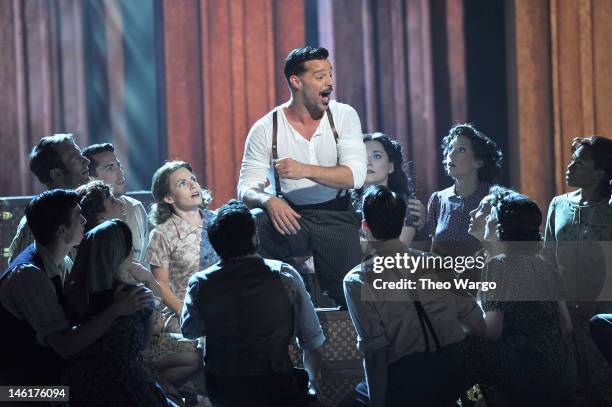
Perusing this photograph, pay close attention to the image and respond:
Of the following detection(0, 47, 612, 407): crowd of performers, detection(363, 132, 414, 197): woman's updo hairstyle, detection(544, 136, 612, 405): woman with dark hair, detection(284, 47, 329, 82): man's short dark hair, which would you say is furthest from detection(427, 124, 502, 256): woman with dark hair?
detection(284, 47, 329, 82): man's short dark hair

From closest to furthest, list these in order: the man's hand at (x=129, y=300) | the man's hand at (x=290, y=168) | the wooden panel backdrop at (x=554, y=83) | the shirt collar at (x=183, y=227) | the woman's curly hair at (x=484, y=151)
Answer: the man's hand at (x=129, y=300), the man's hand at (x=290, y=168), the shirt collar at (x=183, y=227), the woman's curly hair at (x=484, y=151), the wooden panel backdrop at (x=554, y=83)

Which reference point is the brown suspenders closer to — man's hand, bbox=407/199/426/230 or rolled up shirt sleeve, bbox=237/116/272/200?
rolled up shirt sleeve, bbox=237/116/272/200

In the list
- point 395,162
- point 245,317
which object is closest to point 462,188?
point 395,162

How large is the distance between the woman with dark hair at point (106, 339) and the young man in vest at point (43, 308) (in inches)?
1.6

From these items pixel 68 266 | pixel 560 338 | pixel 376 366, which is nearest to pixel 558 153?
pixel 560 338

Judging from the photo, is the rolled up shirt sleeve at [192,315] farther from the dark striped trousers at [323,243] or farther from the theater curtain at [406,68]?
the theater curtain at [406,68]

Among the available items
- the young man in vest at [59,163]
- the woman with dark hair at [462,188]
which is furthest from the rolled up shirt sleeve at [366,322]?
the young man in vest at [59,163]

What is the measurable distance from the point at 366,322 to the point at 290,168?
0.75 metres

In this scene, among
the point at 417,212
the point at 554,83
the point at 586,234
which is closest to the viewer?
the point at 586,234

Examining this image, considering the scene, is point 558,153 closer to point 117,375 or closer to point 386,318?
point 386,318


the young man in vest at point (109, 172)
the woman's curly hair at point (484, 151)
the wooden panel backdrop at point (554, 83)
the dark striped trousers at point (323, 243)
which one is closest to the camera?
the dark striped trousers at point (323, 243)

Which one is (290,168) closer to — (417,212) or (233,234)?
(233,234)

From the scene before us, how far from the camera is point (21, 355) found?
116 inches

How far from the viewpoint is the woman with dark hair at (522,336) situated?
3105mm
